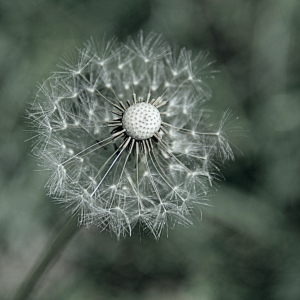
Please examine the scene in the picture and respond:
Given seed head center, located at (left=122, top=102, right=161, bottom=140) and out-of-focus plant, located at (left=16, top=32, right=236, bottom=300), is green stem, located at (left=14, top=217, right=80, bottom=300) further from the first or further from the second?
seed head center, located at (left=122, top=102, right=161, bottom=140)

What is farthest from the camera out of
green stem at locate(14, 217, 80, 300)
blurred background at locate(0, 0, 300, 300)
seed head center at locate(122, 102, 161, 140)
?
blurred background at locate(0, 0, 300, 300)

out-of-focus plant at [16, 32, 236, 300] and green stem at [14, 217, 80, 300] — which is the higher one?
out-of-focus plant at [16, 32, 236, 300]

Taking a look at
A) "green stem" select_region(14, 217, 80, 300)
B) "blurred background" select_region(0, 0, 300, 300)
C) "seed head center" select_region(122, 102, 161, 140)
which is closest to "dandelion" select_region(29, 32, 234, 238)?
"seed head center" select_region(122, 102, 161, 140)

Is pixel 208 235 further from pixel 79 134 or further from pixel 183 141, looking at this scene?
pixel 79 134

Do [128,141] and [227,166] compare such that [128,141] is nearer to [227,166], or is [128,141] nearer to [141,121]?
[141,121]

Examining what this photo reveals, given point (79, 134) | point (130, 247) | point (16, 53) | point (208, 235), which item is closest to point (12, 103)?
point (16, 53)

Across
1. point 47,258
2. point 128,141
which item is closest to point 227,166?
point 128,141

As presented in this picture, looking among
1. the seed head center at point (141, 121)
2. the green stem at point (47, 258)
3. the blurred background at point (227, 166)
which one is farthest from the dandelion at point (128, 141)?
the blurred background at point (227, 166)

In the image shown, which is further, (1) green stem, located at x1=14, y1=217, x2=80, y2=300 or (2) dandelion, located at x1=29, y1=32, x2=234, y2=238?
(1) green stem, located at x1=14, y1=217, x2=80, y2=300
